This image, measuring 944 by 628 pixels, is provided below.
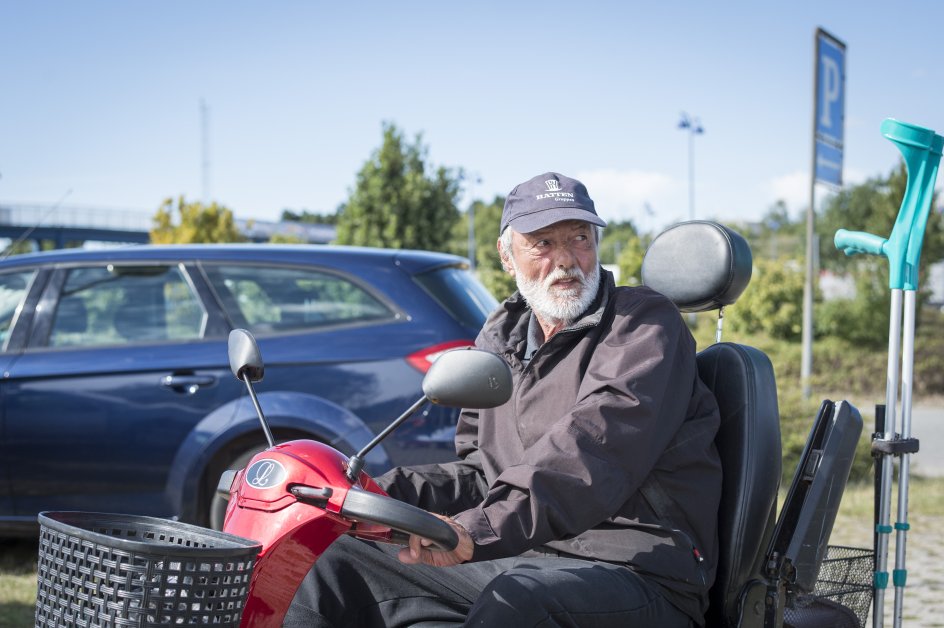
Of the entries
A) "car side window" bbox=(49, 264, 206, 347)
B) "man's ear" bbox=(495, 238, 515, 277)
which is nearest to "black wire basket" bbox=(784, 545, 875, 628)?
"man's ear" bbox=(495, 238, 515, 277)

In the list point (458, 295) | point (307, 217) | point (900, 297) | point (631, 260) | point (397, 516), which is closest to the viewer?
point (397, 516)

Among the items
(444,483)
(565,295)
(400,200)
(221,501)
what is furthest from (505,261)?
(400,200)

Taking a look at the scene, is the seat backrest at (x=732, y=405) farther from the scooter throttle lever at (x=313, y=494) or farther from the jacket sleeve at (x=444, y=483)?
the scooter throttle lever at (x=313, y=494)

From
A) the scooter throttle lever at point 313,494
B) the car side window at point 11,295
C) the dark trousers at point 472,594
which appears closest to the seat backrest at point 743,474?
the dark trousers at point 472,594

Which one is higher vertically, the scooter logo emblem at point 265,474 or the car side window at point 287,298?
the car side window at point 287,298

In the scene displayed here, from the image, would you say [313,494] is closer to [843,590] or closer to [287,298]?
[843,590]

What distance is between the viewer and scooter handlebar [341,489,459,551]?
1686mm

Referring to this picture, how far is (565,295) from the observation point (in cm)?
260

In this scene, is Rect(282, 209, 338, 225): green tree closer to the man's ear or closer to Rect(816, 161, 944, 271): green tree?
Rect(816, 161, 944, 271): green tree

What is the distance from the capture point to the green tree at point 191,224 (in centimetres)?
2147

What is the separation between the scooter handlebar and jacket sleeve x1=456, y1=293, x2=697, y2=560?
27 cm

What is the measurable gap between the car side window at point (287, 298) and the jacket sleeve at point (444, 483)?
201cm

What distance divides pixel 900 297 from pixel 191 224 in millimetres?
20455

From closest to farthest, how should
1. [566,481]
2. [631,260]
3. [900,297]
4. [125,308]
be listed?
[566,481]
[900,297]
[125,308]
[631,260]
